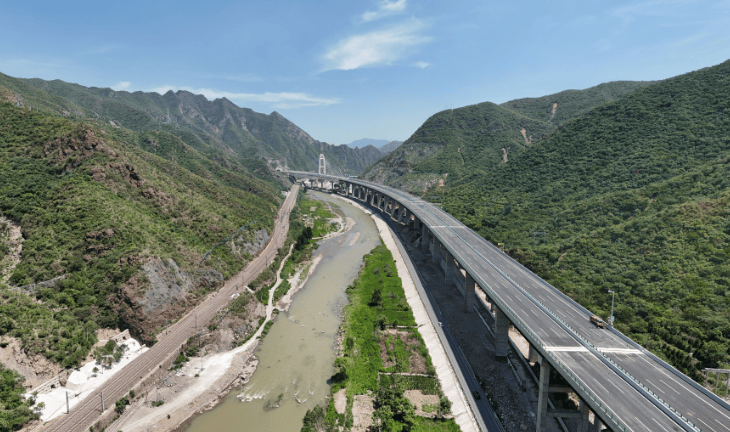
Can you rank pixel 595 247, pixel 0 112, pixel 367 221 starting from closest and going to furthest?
pixel 595 247
pixel 0 112
pixel 367 221

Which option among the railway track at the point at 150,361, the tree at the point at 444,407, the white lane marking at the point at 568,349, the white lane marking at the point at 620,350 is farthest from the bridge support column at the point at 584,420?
the railway track at the point at 150,361

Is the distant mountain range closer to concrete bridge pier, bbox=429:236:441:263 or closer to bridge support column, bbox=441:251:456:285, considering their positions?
concrete bridge pier, bbox=429:236:441:263

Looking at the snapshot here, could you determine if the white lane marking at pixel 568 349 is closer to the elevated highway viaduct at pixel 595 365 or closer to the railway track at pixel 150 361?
the elevated highway viaduct at pixel 595 365

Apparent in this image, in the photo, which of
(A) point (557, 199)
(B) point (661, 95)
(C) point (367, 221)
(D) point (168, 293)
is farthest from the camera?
(C) point (367, 221)

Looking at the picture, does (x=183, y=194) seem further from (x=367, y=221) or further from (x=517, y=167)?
(x=517, y=167)

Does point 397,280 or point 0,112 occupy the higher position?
point 0,112

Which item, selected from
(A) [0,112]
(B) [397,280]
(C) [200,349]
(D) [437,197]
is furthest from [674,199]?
(A) [0,112]

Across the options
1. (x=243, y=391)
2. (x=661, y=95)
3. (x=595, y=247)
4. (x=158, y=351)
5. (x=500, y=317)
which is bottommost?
(x=243, y=391)

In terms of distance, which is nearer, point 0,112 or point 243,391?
point 243,391
